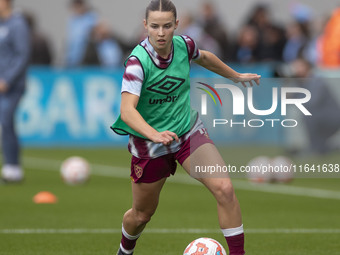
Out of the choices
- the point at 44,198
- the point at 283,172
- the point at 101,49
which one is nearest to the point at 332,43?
the point at 283,172

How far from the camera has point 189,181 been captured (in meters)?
16.0

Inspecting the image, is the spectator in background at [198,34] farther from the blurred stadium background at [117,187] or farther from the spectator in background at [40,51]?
the spectator in background at [40,51]

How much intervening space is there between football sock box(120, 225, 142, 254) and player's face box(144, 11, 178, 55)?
1.72 m

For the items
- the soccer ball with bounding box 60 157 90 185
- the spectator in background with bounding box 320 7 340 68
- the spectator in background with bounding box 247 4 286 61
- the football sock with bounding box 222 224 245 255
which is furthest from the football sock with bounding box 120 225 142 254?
the spectator in background with bounding box 247 4 286 61

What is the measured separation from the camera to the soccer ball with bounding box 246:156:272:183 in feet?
48.4

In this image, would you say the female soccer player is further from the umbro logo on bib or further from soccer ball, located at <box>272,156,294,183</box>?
soccer ball, located at <box>272,156,294,183</box>

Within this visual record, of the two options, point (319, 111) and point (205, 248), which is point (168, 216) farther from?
point (319, 111)

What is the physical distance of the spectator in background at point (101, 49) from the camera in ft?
76.9

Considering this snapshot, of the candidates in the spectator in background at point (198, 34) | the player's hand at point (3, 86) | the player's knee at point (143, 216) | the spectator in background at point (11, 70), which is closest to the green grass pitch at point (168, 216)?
the spectator in background at point (11, 70)

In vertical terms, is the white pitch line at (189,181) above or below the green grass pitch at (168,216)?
below

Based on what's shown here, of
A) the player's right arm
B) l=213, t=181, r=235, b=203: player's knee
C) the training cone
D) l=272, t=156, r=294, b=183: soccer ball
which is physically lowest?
l=272, t=156, r=294, b=183: soccer ball

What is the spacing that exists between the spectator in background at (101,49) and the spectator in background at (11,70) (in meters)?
8.53

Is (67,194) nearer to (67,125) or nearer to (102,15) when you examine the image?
(67,125)

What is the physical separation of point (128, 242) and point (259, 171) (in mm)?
7165
